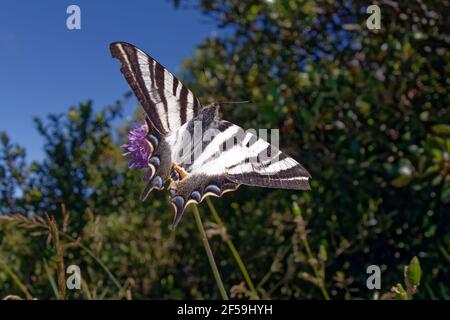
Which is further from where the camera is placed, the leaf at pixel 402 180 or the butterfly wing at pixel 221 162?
the leaf at pixel 402 180

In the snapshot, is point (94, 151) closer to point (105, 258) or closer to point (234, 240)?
point (105, 258)

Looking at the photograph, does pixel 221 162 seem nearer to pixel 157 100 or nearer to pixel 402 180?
pixel 157 100

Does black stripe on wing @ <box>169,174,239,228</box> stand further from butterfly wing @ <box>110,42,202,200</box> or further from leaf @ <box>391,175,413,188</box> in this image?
leaf @ <box>391,175,413,188</box>

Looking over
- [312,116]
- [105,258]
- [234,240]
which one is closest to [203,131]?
[312,116]

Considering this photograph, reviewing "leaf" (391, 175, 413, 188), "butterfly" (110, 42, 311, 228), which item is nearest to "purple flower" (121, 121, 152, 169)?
"butterfly" (110, 42, 311, 228)

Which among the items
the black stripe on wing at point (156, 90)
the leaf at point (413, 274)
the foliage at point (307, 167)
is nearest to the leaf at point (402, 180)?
the foliage at point (307, 167)

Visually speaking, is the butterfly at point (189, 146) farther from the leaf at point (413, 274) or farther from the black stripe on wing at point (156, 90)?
the leaf at point (413, 274)

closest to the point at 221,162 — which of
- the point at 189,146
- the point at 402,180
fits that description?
the point at 189,146

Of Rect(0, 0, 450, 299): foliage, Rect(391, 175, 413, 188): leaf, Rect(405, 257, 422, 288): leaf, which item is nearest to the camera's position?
Rect(405, 257, 422, 288): leaf
